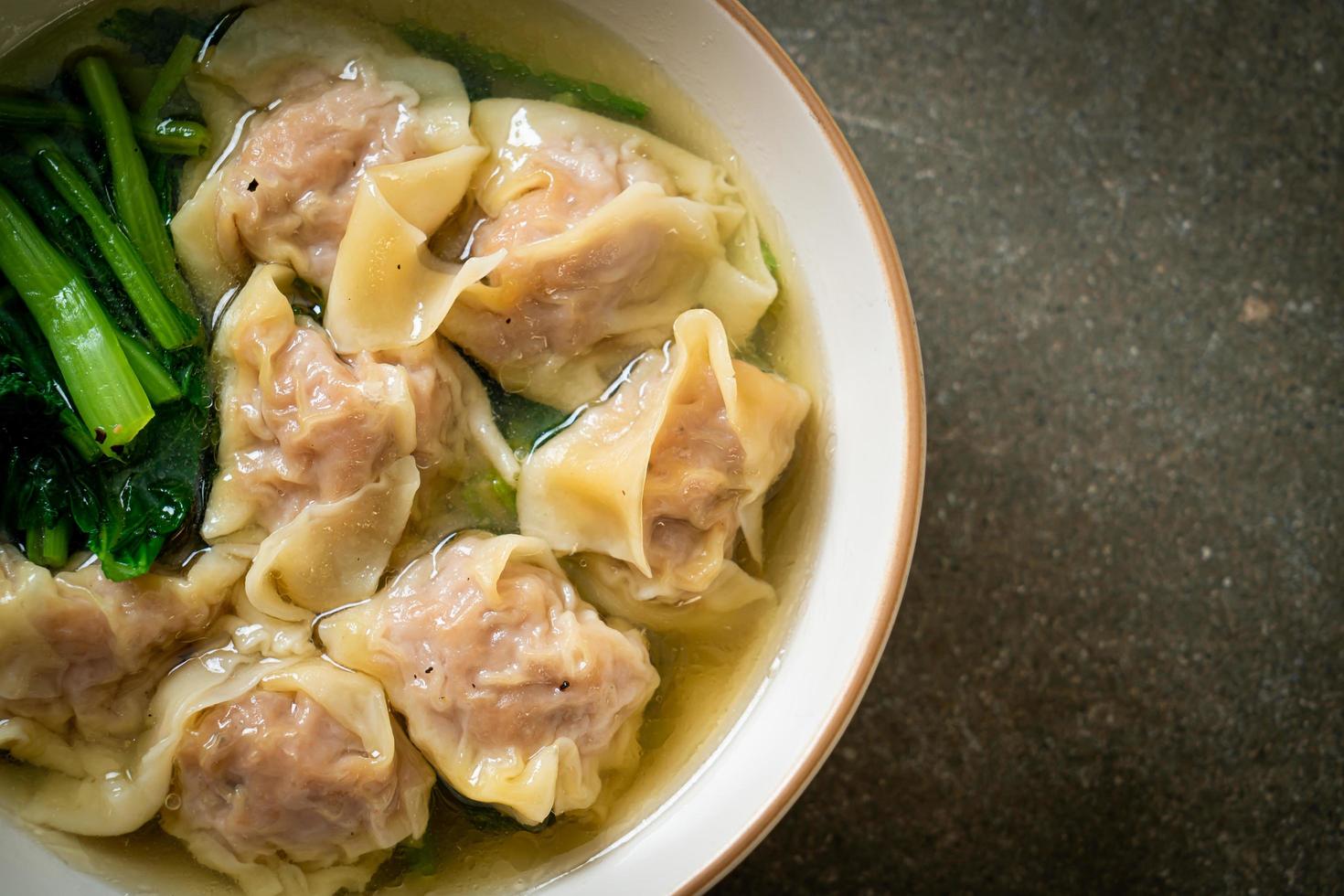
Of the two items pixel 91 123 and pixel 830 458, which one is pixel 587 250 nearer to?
pixel 830 458

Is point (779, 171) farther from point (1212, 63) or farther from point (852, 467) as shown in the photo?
point (1212, 63)

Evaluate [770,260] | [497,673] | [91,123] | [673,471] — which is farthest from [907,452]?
[91,123]

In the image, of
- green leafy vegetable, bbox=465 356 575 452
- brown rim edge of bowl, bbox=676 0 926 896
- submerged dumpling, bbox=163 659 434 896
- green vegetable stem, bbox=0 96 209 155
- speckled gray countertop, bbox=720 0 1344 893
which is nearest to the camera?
brown rim edge of bowl, bbox=676 0 926 896

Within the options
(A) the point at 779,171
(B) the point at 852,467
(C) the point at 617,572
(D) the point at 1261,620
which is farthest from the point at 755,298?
(D) the point at 1261,620

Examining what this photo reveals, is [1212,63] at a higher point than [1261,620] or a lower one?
higher

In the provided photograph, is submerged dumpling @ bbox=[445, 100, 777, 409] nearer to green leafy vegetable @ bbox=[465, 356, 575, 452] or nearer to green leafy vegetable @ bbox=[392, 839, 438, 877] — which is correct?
green leafy vegetable @ bbox=[465, 356, 575, 452]

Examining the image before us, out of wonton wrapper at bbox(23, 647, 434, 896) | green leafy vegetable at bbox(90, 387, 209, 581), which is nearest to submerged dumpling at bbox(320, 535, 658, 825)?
wonton wrapper at bbox(23, 647, 434, 896)

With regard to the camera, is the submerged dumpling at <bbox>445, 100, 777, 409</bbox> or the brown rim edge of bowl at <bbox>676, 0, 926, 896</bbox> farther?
the submerged dumpling at <bbox>445, 100, 777, 409</bbox>
